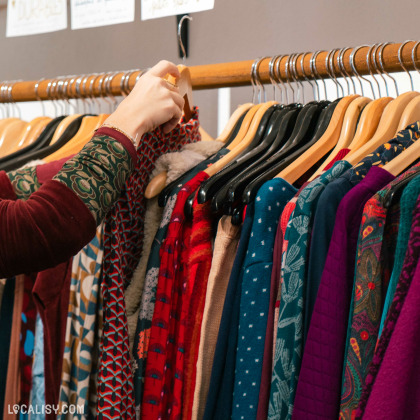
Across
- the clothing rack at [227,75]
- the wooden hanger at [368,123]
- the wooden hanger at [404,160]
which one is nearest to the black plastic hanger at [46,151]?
the clothing rack at [227,75]

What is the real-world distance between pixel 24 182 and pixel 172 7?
509 millimetres

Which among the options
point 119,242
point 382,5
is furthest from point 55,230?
point 382,5

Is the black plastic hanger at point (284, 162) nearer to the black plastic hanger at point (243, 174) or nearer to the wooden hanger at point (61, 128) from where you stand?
the black plastic hanger at point (243, 174)

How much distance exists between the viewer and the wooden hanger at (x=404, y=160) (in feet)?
2.49

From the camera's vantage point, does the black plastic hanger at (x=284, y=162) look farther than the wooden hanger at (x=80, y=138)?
No

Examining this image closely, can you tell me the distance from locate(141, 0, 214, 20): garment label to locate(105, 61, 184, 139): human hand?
319 mm

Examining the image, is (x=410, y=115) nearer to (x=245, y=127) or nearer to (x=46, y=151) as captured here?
(x=245, y=127)

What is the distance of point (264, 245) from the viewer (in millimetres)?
804

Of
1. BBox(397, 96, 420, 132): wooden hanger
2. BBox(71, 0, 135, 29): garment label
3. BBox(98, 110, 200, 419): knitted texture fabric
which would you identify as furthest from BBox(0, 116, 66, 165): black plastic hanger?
BBox(397, 96, 420, 132): wooden hanger

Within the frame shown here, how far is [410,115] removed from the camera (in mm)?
906

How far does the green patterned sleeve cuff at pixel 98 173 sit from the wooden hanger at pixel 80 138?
0.36 metres

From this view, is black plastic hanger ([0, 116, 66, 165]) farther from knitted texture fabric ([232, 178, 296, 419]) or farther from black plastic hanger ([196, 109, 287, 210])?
knitted texture fabric ([232, 178, 296, 419])

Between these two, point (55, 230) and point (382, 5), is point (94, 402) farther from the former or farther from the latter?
point (382, 5)

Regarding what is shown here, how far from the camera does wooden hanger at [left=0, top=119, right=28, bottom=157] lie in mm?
1353
